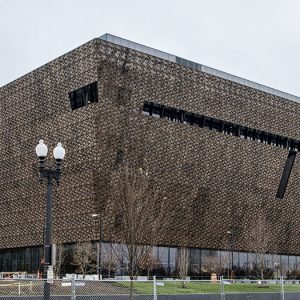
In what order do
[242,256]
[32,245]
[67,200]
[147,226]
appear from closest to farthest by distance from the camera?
[147,226] < [67,200] < [32,245] < [242,256]

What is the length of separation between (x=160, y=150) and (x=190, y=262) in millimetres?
15359

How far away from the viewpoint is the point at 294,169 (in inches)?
3504

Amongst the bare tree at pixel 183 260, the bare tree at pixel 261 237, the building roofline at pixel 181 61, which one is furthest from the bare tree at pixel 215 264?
the building roofline at pixel 181 61

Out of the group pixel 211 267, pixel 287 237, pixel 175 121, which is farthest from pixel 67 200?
pixel 287 237

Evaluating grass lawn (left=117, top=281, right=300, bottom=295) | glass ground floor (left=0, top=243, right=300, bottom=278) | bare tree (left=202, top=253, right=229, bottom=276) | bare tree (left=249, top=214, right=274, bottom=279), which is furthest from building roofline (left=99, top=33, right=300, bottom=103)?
grass lawn (left=117, top=281, right=300, bottom=295)

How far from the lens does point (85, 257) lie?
65250mm

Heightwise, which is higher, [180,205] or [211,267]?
[180,205]

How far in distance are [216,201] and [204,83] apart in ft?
48.0

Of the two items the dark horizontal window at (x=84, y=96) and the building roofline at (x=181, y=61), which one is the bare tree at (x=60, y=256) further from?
the building roofline at (x=181, y=61)

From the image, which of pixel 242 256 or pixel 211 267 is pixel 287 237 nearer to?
pixel 242 256

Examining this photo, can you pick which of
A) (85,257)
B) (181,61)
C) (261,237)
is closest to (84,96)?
(181,61)

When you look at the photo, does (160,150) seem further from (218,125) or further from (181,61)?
(181,61)

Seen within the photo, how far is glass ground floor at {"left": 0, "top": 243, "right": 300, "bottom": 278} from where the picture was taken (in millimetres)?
70062

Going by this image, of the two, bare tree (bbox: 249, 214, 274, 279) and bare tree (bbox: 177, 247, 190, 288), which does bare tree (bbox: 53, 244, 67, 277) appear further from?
bare tree (bbox: 249, 214, 274, 279)
